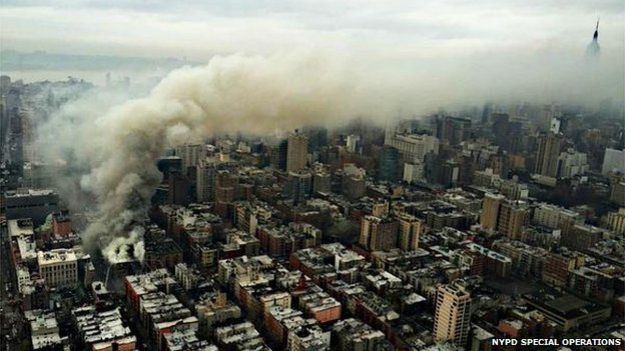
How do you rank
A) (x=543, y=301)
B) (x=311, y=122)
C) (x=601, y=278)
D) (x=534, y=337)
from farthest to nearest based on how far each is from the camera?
(x=311, y=122) → (x=601, y=278) → (x=543, y=301) → (x=534, y=337)

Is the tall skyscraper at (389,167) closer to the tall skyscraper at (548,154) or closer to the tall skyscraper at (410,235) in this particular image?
the tall skyscraper at (548,154)

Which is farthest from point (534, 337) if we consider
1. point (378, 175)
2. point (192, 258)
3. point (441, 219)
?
point (378, 175)

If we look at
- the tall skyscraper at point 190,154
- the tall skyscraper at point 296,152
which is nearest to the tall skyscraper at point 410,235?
the tall skyscraper at point 296,152

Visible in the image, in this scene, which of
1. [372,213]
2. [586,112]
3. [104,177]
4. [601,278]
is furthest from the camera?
[586,112]

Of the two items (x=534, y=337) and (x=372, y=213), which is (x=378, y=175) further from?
(x=534, y=337)

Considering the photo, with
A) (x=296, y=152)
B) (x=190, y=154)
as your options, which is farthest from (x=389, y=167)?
(x=190, y=154)

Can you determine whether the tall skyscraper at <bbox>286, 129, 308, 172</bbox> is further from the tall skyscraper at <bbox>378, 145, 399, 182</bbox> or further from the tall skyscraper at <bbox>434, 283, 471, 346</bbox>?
the tall skyscraper at <bbox>434, 283, 471, 346</bbox>
